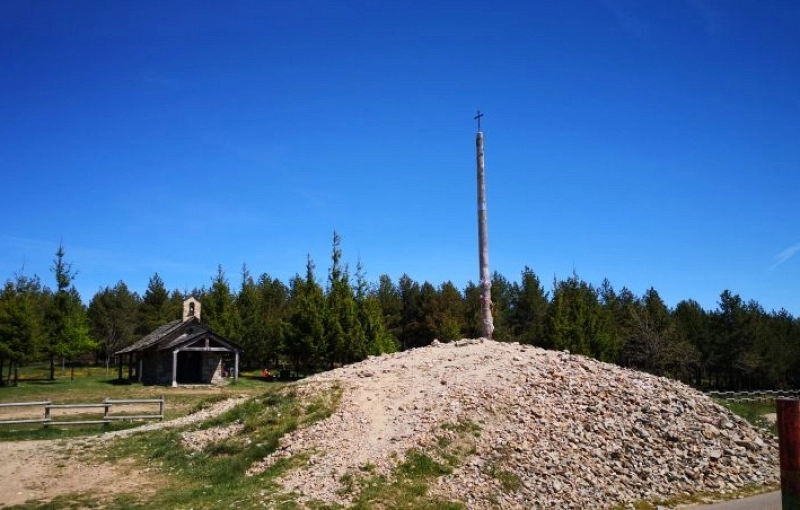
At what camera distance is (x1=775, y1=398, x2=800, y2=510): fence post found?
13.2 feet

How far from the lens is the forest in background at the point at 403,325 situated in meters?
50.8

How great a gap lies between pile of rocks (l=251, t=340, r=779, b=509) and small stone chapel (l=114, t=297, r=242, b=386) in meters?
29.8

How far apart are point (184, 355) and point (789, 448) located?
51590mm

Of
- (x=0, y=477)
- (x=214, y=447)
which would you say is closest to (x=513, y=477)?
(x=214, y=447)

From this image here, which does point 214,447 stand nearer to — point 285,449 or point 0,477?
point 285,449

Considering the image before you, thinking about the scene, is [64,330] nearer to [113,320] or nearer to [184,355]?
[184,355]

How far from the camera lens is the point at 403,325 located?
85.6m

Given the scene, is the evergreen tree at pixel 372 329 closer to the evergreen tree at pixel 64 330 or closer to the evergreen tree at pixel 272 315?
the evergreen tree at pixel 272 315

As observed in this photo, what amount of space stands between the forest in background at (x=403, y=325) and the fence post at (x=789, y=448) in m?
46.4

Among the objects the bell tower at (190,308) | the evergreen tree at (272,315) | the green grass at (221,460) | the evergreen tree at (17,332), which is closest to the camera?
the green grass at (221,460)

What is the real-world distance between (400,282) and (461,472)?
79568 mm

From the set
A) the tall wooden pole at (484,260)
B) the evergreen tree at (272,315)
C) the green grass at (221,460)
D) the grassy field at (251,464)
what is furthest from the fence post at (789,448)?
the evergreen tree at (272,315)

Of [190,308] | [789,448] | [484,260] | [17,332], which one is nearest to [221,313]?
[190,308]

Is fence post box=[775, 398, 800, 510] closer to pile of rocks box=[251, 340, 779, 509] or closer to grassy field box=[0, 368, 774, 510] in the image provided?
grassy field box=[0, 368, 774, 510]
